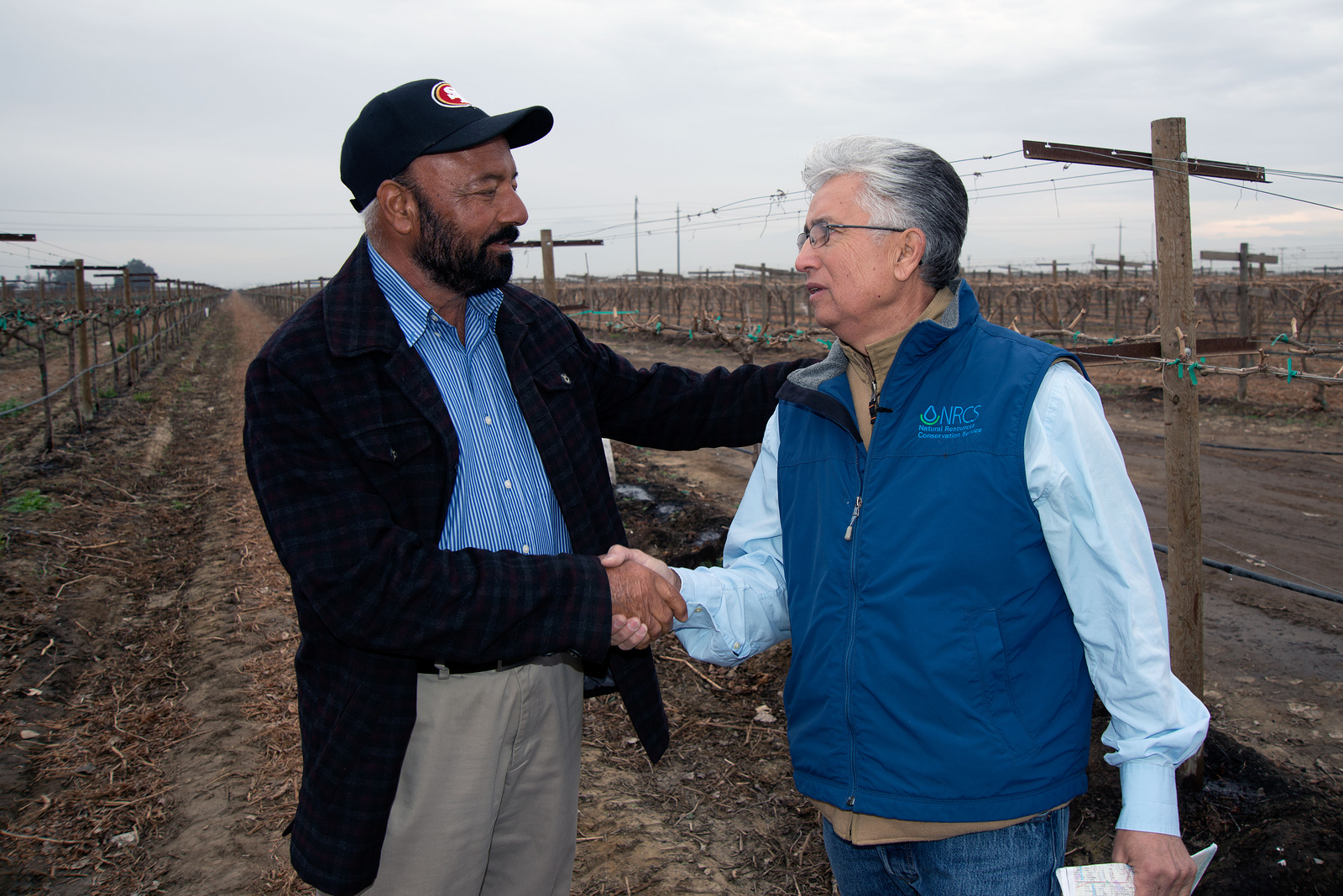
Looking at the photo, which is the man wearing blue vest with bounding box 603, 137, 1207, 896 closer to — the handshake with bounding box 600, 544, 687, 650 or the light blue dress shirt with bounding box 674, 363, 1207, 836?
the light blue dress shirt with bounding box 674, 363, 1207, 836

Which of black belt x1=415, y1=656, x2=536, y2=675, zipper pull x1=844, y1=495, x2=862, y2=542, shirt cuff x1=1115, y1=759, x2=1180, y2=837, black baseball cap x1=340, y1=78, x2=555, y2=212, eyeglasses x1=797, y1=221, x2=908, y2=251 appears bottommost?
shirt cuff x1=1115, y1=759, x2=1180, y2=837

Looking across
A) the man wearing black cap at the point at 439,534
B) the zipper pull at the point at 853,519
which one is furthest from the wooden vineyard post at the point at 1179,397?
the man wearing black cap at the point at 439,534

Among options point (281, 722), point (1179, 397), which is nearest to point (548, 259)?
point (281, 722)

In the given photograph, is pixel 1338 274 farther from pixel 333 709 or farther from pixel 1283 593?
pixel 333 709

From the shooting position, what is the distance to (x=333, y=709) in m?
1.50

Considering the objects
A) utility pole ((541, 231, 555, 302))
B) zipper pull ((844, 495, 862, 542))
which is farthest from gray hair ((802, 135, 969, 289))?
utility pole ((541, 231, 555, 302))

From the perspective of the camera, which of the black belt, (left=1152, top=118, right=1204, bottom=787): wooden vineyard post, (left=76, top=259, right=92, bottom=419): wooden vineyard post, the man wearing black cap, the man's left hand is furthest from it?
(left=76, top=259, right=92, bottom=419): wooden vineyard post

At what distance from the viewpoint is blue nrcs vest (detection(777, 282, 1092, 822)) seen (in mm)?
1271

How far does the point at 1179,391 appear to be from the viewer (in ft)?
9.35

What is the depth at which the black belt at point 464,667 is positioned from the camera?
1571 mm

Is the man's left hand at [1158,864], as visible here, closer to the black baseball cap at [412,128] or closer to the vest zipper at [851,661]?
the vest zipper at [851,661]

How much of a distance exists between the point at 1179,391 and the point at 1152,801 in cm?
211

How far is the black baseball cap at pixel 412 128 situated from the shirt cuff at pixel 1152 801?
5.22 ft

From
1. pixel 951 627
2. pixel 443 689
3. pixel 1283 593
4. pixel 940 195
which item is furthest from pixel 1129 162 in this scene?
pixel 1283 593
